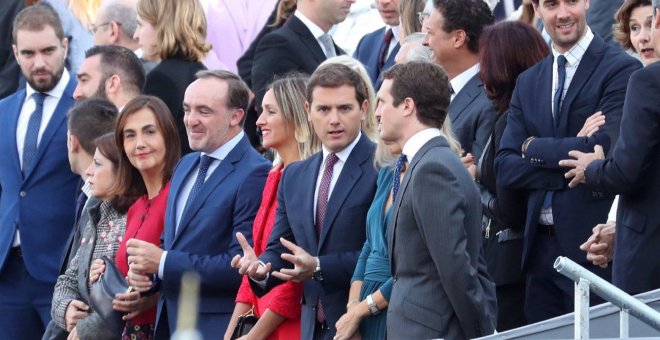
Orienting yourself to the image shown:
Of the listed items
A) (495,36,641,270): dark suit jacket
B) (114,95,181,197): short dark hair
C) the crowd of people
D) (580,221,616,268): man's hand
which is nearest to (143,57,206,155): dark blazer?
the crowd of people

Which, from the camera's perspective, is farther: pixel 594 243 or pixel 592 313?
pixel 594 243

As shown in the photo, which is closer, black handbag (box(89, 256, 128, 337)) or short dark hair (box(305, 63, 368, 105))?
short dark hair (box(305, 63, 368, 105))

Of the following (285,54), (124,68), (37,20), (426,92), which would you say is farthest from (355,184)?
(37,20)

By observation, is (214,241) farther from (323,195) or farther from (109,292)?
(323,195)

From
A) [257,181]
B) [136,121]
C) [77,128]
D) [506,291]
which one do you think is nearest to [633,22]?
[506,291]

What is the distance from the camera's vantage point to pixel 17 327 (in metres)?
10.0

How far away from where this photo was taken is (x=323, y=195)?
771cm

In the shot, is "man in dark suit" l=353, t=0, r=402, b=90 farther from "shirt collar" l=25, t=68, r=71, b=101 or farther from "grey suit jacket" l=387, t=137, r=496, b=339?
"grey suit jacket" l=387, t=137, r=496, b=339

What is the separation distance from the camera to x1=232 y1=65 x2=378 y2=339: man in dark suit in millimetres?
7508

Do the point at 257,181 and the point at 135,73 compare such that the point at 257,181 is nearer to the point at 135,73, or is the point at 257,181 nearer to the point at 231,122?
the point at 231,122

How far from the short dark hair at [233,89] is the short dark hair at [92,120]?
1119 mm

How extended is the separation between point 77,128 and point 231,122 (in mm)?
1508

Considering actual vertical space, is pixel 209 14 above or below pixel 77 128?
above

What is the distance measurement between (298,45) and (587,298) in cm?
578
